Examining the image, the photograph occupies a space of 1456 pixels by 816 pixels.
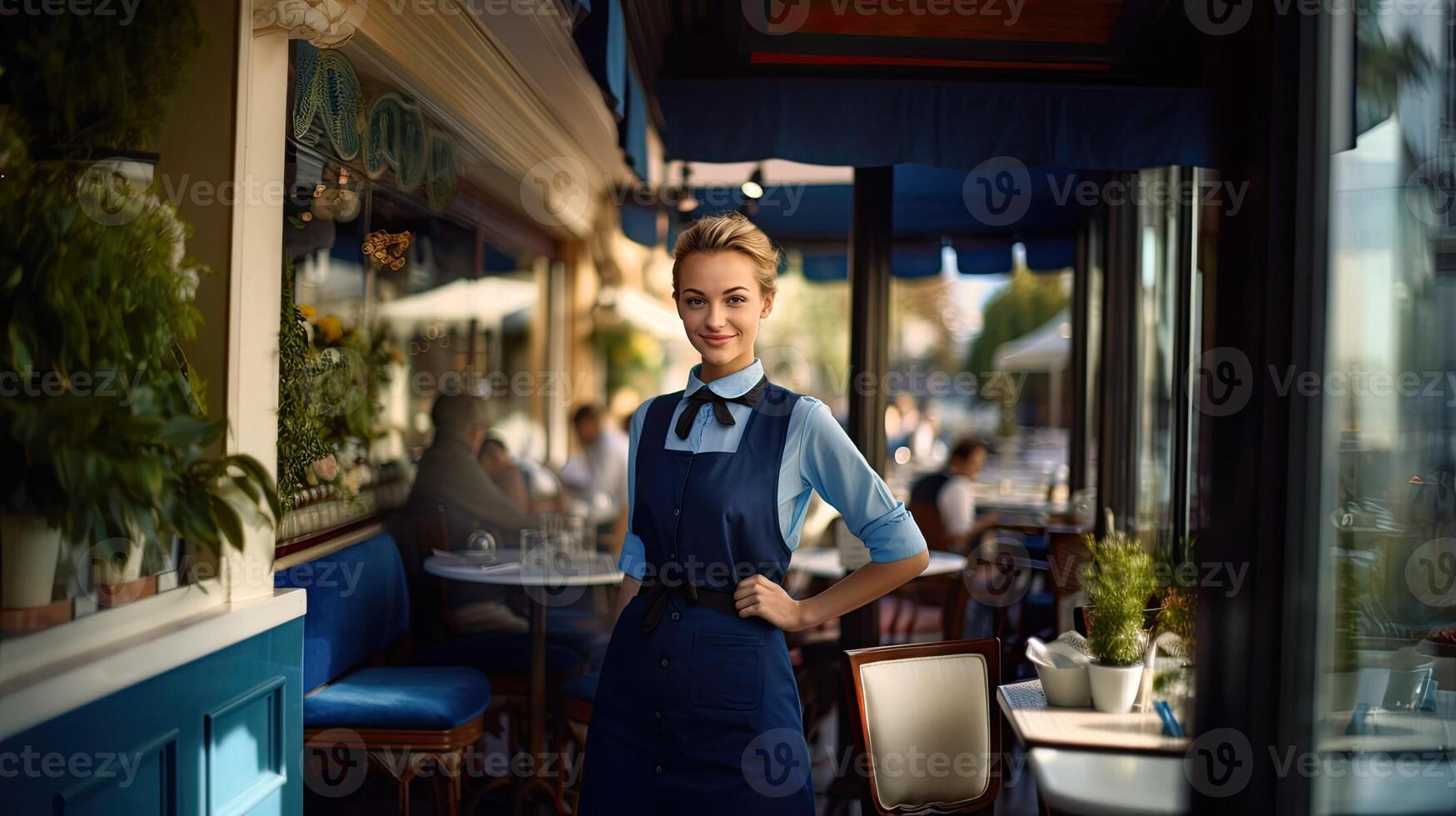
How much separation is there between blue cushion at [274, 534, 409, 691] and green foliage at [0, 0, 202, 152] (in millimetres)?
1537

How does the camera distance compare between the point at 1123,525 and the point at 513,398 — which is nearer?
the point at 1123,525

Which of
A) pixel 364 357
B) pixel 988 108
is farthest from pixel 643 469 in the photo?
pixel 988 108

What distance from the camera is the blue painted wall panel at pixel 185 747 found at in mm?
1694

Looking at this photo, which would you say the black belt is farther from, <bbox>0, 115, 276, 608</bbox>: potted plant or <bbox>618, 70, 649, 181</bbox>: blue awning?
<bbox>618, 70, 649, 181</bbox>: blue awning

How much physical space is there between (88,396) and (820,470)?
1.26 m

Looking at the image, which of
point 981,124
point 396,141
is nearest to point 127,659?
point 396,141

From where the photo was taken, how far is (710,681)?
1.94 metres

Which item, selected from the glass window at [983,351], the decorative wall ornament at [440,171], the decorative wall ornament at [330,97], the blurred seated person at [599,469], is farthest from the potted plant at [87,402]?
the glass window at [983,351]

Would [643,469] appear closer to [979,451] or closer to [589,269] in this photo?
[979,451]

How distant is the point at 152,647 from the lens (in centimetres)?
194

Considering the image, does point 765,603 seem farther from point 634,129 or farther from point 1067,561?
point 1067,561

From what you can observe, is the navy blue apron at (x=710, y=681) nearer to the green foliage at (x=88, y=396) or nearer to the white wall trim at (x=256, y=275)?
the green foliage at (x=88, y=396)

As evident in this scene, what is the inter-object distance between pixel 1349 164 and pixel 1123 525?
3816 millimetres

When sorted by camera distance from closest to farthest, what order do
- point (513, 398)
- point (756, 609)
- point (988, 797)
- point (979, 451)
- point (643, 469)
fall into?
point (756, 609) → point (643, 469) → point (988, 797) → point (979, 451) → point (513, 398)
